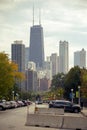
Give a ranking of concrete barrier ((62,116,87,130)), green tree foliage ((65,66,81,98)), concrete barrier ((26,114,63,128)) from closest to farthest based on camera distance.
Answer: concrete barrier ((62,116,87,130)) → concrete barrier ((26,114,63,128)) → green tree foliage ((65,66,81,98))

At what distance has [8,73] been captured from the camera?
67.2m

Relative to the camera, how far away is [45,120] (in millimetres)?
29094

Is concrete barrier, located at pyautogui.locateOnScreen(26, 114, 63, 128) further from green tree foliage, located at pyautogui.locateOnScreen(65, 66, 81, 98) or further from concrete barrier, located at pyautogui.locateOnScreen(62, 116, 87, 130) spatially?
green tree foliage, located at pyautogui.locateOnScreen(65, 66, 81, 98)

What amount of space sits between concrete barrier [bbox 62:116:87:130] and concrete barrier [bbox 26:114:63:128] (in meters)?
0.44

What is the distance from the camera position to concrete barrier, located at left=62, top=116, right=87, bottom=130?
87.4 feet

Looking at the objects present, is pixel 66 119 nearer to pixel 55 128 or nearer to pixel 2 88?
pixel 55 128

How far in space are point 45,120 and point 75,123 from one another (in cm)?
275

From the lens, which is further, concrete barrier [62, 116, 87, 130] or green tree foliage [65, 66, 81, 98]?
green tree foliage [65, 66, 81, 98]

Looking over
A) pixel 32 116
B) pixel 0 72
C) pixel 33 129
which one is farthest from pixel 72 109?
pixel 33 129

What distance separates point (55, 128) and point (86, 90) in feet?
168

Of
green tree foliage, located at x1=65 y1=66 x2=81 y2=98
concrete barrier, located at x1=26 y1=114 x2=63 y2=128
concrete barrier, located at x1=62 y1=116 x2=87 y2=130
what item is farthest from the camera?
green tree foliage, located at x1=65 y1=66 x2=81 y2=98

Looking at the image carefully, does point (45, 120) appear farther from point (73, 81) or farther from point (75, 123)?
point (73, 81)

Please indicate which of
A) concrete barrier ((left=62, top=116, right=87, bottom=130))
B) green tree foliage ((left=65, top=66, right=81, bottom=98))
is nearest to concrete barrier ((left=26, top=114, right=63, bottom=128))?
concrete barrier ((left=62, top=116, right=87, bottom=130))

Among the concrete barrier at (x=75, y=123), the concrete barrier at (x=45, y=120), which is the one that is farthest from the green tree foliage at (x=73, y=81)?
the concrete barrier at (x=75, y=123)
